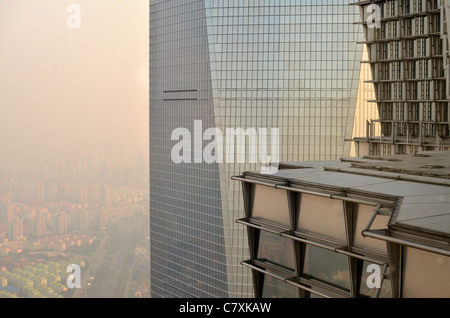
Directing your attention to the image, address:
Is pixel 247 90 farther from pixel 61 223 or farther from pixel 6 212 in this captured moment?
pixel 6 212

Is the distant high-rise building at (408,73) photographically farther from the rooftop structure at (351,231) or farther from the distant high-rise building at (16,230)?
the rooftop structure at (351,231)

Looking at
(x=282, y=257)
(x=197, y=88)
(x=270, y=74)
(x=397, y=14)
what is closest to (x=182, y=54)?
(x=197, y=88)

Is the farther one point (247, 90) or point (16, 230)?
point (247, 90)

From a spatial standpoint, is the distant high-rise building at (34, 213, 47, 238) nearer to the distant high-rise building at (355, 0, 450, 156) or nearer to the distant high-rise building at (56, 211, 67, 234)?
the distant high-rise building at (56, 211, 67, 234)

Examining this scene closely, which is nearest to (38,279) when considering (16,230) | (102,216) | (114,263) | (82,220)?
(16,230)
